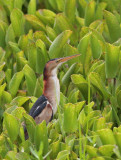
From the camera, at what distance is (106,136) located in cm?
411

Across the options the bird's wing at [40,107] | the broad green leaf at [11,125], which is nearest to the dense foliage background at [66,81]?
the broad green leaf at [11,125]

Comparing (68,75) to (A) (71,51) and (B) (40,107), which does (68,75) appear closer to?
(A) (71,51)

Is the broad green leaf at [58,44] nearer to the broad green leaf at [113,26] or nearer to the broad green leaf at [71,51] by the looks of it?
the broad green leaf at [71,51]

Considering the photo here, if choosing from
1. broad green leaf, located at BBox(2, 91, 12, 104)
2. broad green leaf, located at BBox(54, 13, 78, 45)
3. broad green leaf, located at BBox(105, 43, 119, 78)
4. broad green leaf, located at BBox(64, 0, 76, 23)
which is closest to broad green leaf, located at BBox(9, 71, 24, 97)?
broad green leaf, located at BBox(2, 91, 12, 104)

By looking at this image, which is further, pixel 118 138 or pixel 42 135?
pixel 42 135

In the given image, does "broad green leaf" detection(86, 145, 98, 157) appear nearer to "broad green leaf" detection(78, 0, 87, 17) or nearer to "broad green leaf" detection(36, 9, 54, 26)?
"broad green leaf" detection(36, 9, 54, 26)

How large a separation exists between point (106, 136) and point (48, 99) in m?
0.87

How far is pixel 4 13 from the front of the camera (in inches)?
267

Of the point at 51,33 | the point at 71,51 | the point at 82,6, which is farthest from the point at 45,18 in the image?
the point at 71,51

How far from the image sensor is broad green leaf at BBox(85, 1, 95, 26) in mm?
6062

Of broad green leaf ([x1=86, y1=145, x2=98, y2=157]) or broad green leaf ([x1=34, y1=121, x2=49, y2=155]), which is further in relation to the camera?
broad green leaf ([x1=34, y1=121, x2=49, y2=155])

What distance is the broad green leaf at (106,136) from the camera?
408 cm

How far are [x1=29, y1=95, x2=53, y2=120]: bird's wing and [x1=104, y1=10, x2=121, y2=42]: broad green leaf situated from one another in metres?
1.31

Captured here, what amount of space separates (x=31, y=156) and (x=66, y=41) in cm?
168
